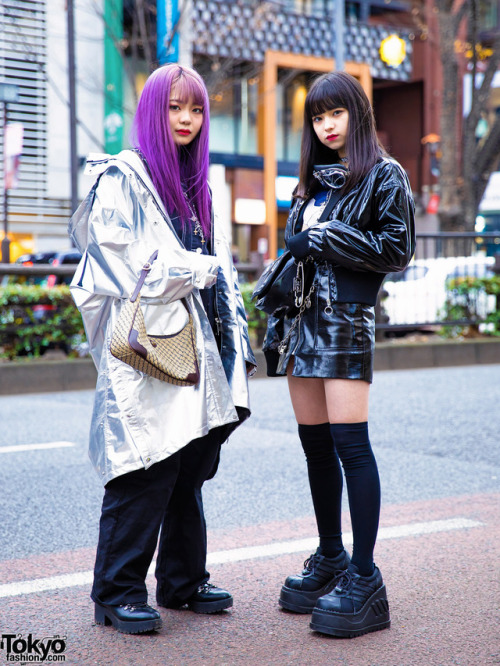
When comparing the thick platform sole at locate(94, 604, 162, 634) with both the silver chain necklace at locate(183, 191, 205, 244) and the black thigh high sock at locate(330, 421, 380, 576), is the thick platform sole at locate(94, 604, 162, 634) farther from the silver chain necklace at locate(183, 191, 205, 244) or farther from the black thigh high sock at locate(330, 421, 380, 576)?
the silver chain necklace at locate(183, 191, 205, 244)

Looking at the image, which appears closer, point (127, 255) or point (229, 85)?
point (127, 255)

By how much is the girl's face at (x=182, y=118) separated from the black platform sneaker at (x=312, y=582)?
62.2 inches

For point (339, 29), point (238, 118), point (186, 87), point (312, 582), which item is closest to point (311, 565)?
point (312, 582)

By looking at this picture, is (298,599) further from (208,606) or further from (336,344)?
(336,344)

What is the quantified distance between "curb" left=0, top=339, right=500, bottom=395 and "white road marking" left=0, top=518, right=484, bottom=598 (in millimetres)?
5690

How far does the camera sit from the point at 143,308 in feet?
9.27

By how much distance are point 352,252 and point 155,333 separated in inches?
27.5

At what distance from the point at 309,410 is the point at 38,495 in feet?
7.94

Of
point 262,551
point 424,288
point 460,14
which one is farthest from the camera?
point 460,14

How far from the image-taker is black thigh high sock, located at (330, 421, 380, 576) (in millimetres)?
2977

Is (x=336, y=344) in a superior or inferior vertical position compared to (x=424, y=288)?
superior

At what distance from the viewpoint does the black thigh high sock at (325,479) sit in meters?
3.18

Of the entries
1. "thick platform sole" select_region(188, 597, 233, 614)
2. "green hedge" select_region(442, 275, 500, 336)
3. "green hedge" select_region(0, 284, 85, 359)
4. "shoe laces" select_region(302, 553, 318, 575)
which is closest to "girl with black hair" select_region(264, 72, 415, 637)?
"shoe laces" select_region(302, 553, 318, 575)

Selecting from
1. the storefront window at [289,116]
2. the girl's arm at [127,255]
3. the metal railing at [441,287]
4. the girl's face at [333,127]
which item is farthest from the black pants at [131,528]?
the storefront window at [289,116]
